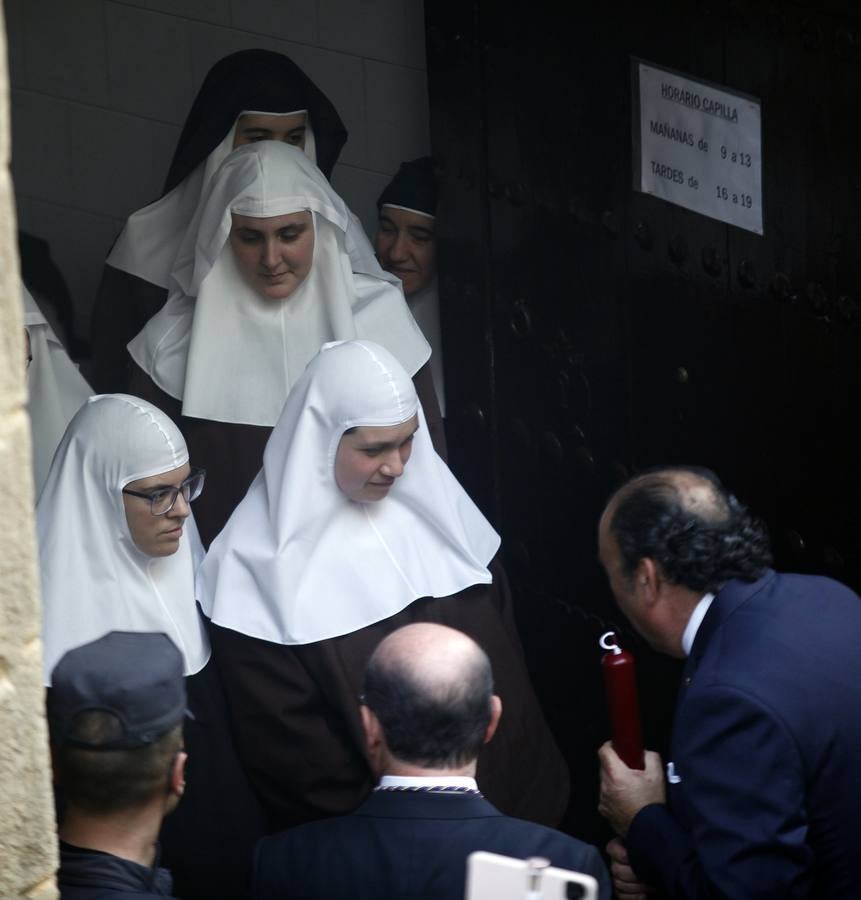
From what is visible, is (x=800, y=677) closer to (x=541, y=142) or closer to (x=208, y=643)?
(x=208, y=643)

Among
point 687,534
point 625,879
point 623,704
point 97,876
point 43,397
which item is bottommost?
point 625,879

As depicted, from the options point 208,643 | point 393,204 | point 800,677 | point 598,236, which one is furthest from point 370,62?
point 800,677

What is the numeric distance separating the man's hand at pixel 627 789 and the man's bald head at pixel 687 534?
39 centimetres

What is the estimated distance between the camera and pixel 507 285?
4.76 m

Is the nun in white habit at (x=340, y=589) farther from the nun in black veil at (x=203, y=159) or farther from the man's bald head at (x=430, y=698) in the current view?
the nun in black veil at (x=203, y=159)

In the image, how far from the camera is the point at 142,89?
18.0 ft

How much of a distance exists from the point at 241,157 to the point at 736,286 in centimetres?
144

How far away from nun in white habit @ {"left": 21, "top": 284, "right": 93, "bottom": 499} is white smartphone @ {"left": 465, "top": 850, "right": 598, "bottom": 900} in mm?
2774

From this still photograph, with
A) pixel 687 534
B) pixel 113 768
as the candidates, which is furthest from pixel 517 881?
pixel 687 534

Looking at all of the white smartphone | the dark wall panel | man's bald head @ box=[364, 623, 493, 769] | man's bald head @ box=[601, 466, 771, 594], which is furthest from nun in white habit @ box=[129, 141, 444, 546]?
the white smartphone

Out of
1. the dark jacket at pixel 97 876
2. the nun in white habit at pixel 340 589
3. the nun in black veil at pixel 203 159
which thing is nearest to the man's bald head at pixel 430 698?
the dark jacket at pixel 97 876

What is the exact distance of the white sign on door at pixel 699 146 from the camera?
3.71m

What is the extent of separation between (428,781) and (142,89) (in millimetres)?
3485

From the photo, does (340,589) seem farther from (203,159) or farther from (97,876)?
(203,159)
